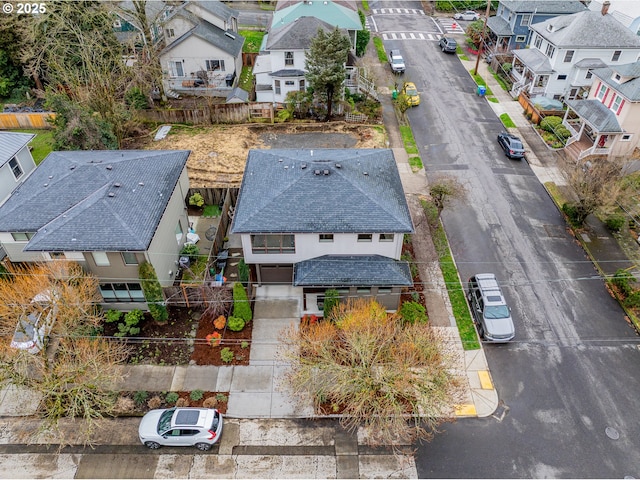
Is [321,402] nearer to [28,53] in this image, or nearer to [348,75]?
[348,75]

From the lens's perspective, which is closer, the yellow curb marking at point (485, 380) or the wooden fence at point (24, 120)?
the yellow curb marking at point (485, 380)

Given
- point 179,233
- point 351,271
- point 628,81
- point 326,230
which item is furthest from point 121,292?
point 628,81

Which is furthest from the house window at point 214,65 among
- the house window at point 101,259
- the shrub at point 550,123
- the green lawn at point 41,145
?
the shrub at point 550,123

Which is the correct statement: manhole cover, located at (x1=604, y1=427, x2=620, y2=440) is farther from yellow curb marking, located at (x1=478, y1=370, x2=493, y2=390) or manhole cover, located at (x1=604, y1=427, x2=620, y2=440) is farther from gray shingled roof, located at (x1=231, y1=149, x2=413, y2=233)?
gray shingled roof, located at (x1=231, y1=149, x2=413, y2=233)

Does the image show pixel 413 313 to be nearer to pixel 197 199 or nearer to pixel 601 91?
pixel 197 199

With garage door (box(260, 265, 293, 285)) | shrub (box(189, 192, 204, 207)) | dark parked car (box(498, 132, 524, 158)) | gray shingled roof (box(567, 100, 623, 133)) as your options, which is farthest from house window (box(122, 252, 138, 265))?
gray shingled roof (box(567, 100, 623, 133))

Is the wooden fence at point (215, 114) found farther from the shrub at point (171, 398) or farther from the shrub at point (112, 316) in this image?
the shrub at point (171, 398)
